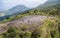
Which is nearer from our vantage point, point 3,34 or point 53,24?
point 3,34

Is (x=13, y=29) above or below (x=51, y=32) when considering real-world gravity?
above

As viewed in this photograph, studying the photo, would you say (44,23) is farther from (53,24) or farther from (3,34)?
(3,34)

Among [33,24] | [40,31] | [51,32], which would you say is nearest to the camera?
[40,31]

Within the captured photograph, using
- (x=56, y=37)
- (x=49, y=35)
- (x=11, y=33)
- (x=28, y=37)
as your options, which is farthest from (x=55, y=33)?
(x=11, y=33)

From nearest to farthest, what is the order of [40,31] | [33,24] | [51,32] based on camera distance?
[40,31]
[33,24]
[51,32]

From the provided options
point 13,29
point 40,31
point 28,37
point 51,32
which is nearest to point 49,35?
point 51,32

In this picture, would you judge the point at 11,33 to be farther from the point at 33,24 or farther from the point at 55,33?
the point at 55,33

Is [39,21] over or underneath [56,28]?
over

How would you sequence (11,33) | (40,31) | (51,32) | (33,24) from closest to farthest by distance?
1. (11,33)
2. (40,31)
3. (33,24)
4. (51,32)

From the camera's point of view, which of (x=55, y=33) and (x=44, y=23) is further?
(x=55, y=33)
